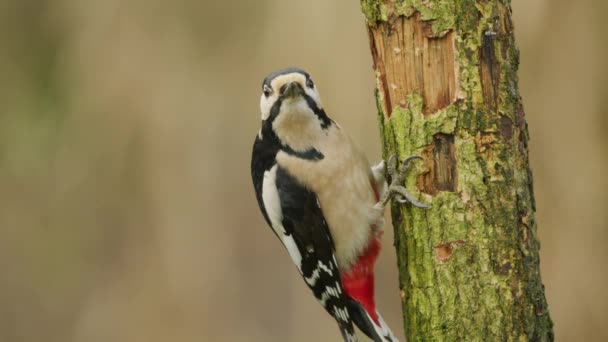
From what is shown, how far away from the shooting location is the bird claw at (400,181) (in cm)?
232

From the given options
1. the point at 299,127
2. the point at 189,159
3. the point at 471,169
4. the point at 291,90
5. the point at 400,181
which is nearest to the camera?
the point at 471,169

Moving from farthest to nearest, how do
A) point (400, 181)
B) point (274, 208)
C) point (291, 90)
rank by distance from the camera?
point (274, 208) < point (291, 90) < point (400, 181)

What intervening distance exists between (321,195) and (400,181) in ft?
1.24

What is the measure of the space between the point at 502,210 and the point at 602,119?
1.59 meters

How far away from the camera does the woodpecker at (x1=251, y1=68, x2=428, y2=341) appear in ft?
8.65

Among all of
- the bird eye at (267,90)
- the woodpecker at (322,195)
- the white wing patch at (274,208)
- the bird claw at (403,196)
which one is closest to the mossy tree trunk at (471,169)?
the bird claw at (403,196)

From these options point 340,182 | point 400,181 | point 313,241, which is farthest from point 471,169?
point 313,241

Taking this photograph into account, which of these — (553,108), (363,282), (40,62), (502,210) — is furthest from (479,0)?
(40,62)

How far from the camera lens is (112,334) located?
15.3 ft

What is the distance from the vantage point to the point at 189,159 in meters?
4.36

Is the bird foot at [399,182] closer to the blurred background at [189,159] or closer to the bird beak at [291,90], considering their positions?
the bird beak at [291,90]

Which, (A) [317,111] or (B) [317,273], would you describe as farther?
(B) [317,273]

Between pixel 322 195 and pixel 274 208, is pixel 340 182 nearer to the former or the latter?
pixel 322 195

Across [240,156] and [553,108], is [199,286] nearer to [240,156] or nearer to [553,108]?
[240,156]
